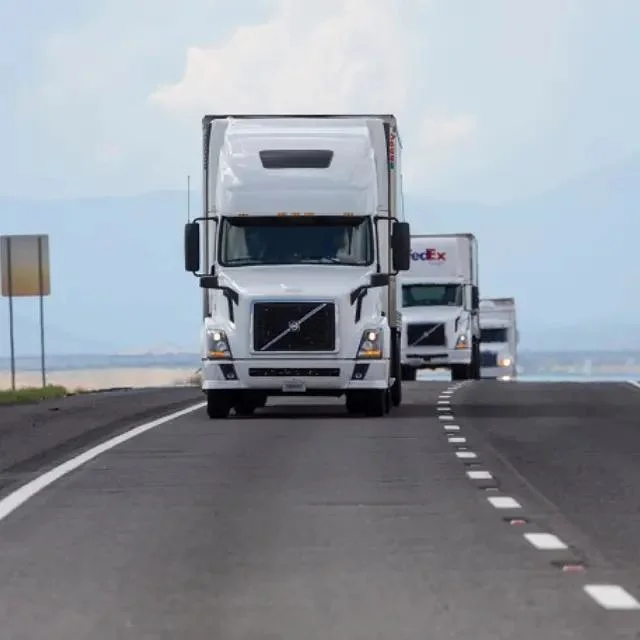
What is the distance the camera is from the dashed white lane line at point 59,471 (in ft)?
53.1

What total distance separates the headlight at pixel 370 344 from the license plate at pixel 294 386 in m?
0.82

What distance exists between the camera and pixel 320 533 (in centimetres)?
1372

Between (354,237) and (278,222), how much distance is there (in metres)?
0.99

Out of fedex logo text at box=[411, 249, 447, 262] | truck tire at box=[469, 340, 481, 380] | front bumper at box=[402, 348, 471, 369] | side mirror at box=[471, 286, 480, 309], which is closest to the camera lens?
fedex logo text at box=[411, 249, 447, 262]

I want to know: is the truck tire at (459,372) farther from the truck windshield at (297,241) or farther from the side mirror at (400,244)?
the truck windshield at (297,241)

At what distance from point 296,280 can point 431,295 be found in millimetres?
27854

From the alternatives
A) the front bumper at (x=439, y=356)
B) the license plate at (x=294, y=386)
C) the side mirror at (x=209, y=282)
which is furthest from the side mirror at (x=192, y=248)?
the front bumper at (x=439, y=356)

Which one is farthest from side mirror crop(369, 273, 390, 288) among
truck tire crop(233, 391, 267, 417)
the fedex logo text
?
the fedex logo text

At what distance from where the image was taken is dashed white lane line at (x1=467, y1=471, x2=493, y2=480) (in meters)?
18.3

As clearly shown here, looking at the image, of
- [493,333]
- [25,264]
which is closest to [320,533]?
[25,264]

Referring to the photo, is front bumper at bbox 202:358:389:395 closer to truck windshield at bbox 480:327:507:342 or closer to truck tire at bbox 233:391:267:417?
truck tire at bbox 233:391:267:417

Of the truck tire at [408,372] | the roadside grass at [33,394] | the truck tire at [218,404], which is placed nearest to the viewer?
the truck tire at [218,404]

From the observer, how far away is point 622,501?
16.0 meters

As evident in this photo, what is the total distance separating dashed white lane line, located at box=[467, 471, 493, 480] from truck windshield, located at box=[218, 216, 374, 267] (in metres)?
10.3
